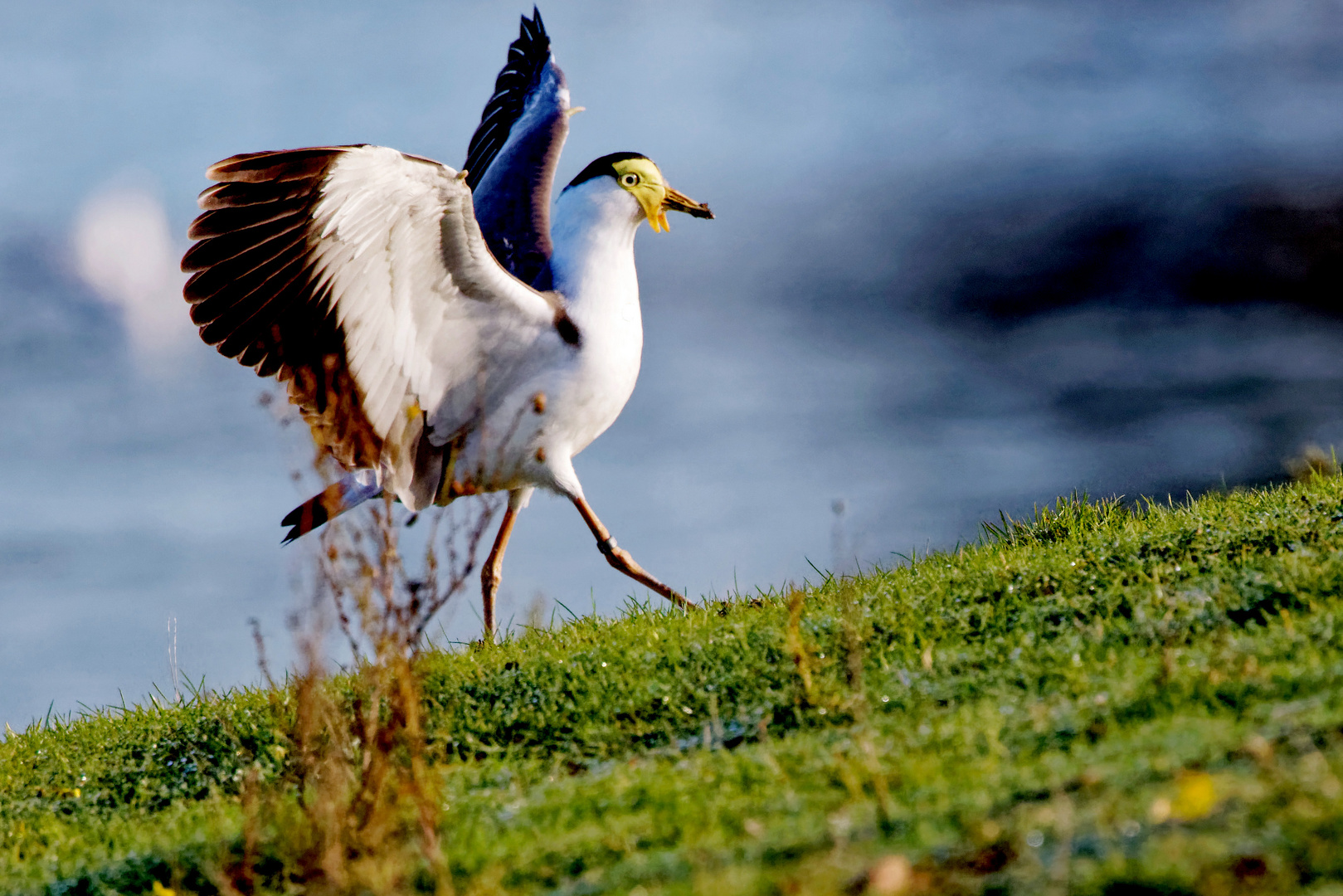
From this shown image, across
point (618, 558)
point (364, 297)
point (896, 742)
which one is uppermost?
point (364, 297)

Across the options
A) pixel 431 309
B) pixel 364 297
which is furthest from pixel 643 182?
pixel 364 297

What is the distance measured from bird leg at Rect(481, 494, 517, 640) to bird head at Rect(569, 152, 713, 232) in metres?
1.83

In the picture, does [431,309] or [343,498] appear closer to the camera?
[431,309]

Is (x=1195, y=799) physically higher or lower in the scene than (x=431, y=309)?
lower

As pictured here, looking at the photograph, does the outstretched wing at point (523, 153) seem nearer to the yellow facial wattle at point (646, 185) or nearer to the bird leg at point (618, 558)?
the yellow facial wattle at point (646, 185)

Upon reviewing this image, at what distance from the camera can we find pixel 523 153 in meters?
7.80

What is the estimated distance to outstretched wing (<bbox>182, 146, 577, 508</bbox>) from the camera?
16.7 ft

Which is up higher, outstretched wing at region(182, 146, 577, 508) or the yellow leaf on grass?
outstretched wing at region(182, 146, 577, 508)

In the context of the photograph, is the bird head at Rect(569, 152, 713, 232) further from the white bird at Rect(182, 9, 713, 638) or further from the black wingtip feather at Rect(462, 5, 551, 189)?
the black wingtip feather at Rect(462, 5, 551, 189)

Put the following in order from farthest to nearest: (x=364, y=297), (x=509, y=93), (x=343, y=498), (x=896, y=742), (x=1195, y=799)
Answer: (x=509, y=93) < (x=343, y=498) < (x=364, y=297) < (x=896, y=742) < (x=1195, y=799)

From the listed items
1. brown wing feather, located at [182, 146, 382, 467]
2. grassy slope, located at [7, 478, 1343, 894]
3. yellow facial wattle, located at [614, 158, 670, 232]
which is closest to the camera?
grassy slope, located at [7, 478, 1343, 894]

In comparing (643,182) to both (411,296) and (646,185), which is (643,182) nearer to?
(646,185)

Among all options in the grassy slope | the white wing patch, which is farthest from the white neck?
the grassy slope

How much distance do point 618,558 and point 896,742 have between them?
123 inches
